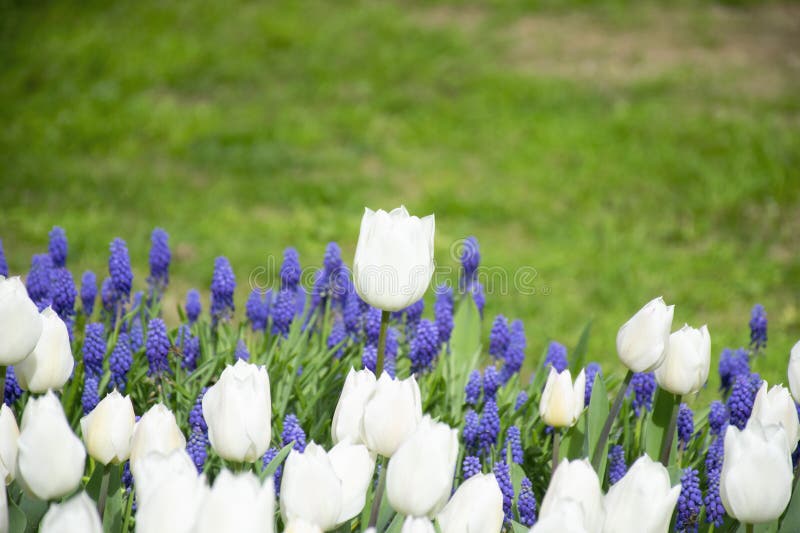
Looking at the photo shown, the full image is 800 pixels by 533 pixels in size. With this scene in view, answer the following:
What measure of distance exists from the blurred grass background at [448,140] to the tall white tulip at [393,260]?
2162 millimetres

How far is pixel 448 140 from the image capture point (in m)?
6.13

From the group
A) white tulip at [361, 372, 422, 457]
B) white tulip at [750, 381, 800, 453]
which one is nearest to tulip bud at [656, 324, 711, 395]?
white tulip at [750, 381, 800, 453]

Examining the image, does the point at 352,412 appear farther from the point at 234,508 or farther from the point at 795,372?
the point at 795,372

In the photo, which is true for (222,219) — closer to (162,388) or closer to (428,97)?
(428,97)

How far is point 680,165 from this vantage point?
5707 millimetres

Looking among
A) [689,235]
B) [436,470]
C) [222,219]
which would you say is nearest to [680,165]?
[689,235]

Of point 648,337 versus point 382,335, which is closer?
point 648,337

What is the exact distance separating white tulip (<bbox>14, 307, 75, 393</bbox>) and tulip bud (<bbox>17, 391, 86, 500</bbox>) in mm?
317

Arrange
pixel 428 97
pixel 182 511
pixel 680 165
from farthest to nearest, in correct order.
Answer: pixel 428 97
pixel 680 165
pixel 182 511

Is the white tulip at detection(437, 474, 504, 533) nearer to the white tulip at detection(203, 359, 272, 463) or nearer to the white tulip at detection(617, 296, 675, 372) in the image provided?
the white tulip at detection(203, 359, 272, 463)

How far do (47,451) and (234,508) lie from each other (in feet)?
1.24

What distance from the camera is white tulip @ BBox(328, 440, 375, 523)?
1577 millimetres

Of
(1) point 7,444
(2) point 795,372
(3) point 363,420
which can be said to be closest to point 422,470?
(3) point 363,420

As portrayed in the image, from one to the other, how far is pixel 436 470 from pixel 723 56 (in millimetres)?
6571
